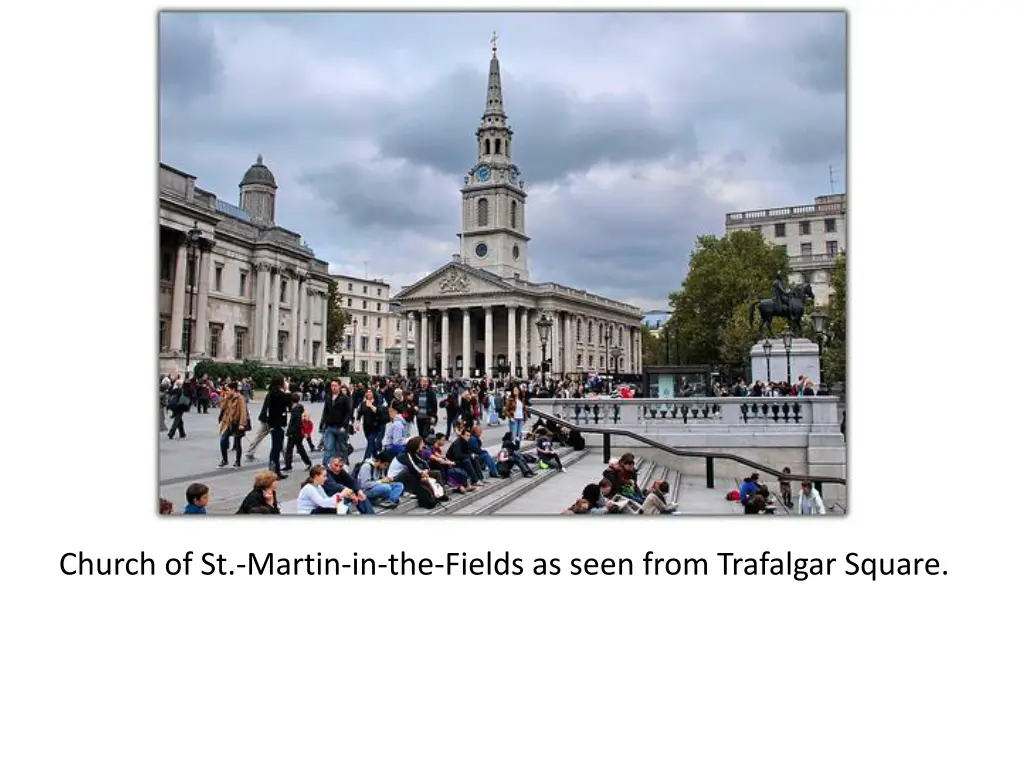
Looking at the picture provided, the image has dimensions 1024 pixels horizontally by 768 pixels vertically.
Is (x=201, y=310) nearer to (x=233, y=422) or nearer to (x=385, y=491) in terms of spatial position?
(x=233, y=422)

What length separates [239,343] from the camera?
122 feet

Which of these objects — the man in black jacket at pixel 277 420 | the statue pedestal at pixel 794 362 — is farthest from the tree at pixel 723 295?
the man in black jacket at pixel 277 420

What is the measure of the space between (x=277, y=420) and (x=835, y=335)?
85.9 feet

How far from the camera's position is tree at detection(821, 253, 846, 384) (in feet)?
82.4

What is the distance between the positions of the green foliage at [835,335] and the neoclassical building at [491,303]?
40616mm

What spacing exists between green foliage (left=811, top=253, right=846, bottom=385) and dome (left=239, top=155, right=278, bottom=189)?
1926 cm

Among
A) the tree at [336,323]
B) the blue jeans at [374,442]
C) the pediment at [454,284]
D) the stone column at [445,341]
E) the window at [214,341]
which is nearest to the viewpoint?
the blue jeans at [374,442]

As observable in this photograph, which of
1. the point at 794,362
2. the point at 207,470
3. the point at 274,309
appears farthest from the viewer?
the point at 274,309

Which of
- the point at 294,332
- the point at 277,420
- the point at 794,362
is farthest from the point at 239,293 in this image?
the point at 277,420

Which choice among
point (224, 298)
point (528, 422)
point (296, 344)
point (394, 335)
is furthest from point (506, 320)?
point (528, 422)

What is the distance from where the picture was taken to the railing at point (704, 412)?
13383mm

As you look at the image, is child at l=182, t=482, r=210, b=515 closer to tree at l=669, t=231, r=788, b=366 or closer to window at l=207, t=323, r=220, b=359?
window at l=207, t=323, r=220, b=359

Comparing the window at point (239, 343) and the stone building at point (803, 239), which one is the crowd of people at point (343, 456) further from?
the window at point (239, 343)

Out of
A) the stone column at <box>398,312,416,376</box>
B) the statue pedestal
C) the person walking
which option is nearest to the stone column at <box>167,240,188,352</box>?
the person walking
